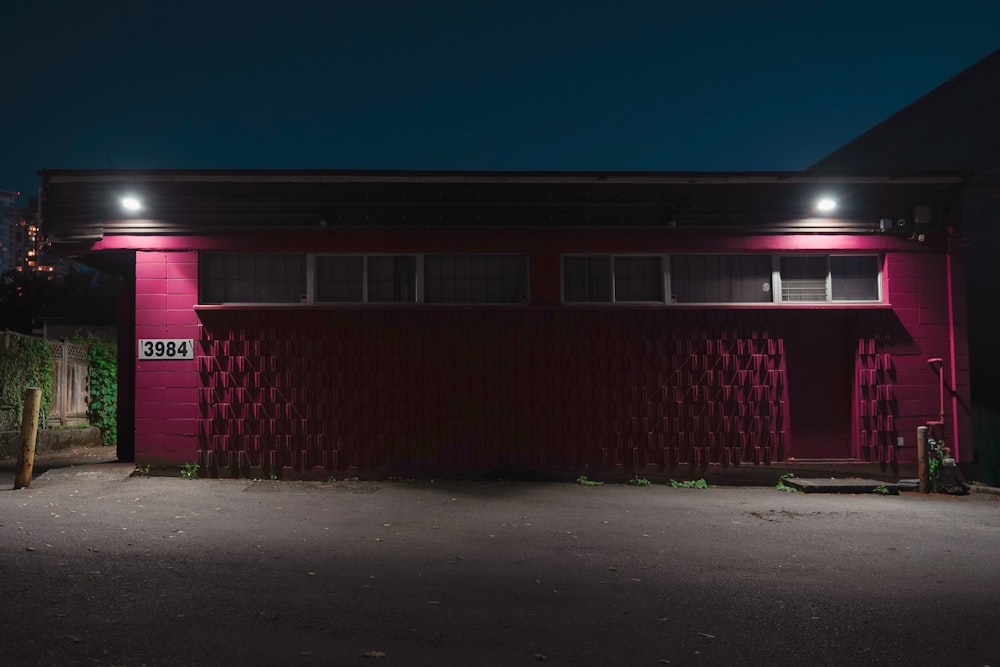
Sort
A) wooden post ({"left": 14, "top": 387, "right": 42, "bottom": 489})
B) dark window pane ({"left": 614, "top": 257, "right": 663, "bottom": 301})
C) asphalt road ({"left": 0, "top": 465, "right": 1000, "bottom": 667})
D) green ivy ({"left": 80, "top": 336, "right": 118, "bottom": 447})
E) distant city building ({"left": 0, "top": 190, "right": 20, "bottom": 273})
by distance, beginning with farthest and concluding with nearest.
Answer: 1. distant city building ({"left": 0, "top": 190, "right": 20, "bottom": 273})
2. green ivy ({"left": 80, "top": 336, "right": 118, "bottom": 447})
3. dark window pane ({"left": 614, "top": 257, "right": 663, "bottom": 301})
4. wooden post ({"left": 14, "top": 387, "right": 42, "bottom": 489})
5. asphalt road ({"left": 0, "top": 465, "right": 1000, "bottom": 667})

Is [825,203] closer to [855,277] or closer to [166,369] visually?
[855,277]

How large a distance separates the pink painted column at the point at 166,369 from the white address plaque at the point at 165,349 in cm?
8

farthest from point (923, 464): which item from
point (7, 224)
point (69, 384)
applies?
point (7, 224)

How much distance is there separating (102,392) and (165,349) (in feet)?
25.0

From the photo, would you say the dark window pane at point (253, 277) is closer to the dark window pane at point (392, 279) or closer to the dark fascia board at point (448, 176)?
the dark window pane at point (392, 279)

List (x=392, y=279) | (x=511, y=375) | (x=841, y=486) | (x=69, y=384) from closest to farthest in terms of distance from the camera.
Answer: (x=841, y=486) < (x=511, y=375) < (x=392, y=279) < (x=69, y=384)

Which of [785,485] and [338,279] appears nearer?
[785,485]

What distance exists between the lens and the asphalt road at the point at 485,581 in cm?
415

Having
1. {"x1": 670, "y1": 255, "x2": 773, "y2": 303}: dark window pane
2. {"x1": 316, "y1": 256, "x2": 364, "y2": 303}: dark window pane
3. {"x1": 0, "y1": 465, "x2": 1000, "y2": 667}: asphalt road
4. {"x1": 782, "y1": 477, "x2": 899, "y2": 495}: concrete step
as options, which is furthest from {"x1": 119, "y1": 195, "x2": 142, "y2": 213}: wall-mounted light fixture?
{"x1": 782, "y1": 477, "x2": 899, "y2": 495}: concrete step

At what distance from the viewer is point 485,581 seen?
5.61m

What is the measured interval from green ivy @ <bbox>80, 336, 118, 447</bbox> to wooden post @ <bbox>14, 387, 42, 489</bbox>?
24.2 ft

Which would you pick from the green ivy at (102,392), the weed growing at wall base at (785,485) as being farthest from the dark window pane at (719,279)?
the green ivy at (102,392)

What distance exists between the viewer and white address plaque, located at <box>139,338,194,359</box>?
36.0ft

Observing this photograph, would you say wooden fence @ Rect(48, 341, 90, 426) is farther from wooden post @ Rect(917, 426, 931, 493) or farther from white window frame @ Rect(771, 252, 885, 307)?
wooden post @ Rect(917, 426, 931, 493)
